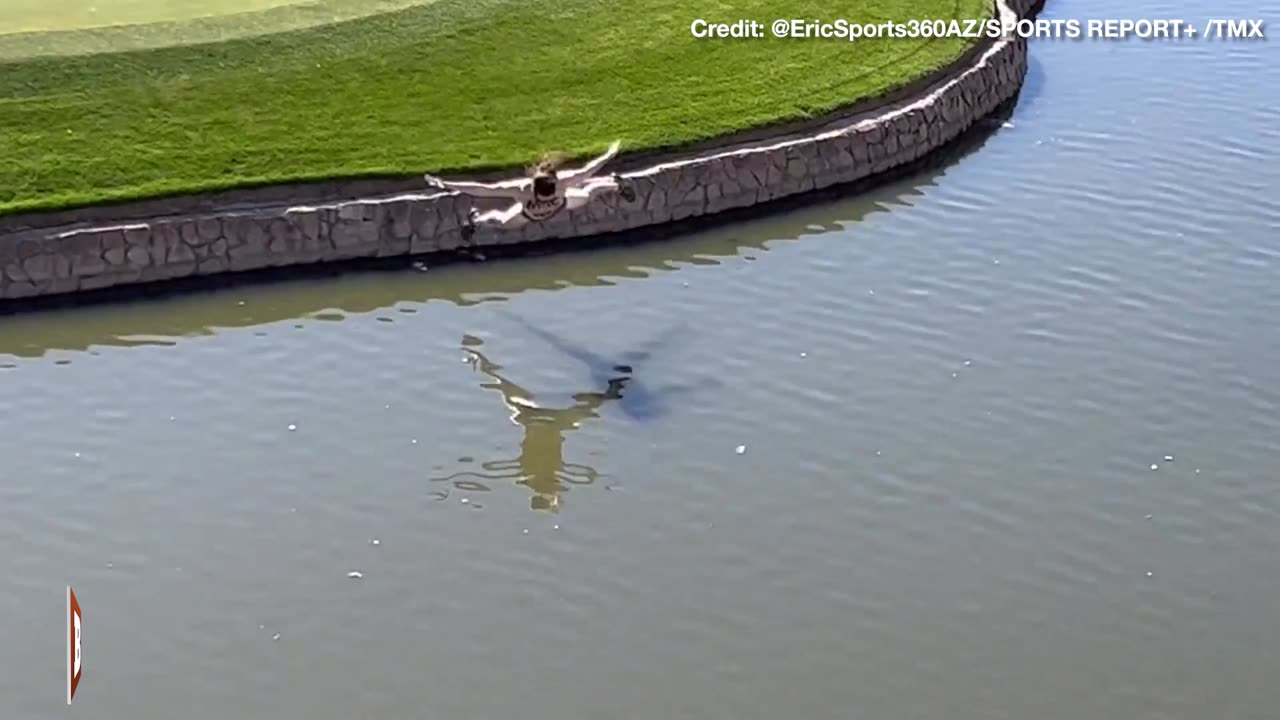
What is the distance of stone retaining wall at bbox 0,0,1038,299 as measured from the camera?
42.8 feet

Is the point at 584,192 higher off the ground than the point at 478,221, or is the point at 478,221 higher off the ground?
the point at 584,192

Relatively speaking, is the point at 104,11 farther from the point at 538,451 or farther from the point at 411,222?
the point at 538,451

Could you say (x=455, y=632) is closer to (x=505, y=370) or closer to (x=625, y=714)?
(x=625, y=714)

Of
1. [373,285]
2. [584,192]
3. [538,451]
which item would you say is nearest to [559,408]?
[538,451]

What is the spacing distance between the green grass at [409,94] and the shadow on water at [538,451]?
282 cm

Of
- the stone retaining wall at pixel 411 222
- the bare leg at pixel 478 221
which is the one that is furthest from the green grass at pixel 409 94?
the bare leg at pixel 478 221

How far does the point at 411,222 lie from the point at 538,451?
3.02 metres

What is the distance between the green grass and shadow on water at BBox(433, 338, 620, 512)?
9.24 ft

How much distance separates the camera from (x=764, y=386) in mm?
11875

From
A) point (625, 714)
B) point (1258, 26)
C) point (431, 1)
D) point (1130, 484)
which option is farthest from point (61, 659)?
point (1258, 26)

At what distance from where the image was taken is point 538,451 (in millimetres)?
11227

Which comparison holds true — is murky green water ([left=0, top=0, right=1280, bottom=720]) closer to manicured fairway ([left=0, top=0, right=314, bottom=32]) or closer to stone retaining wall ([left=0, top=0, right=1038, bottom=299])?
stone retaining wall ([left=0, top=0, right=1038, bottom=299])

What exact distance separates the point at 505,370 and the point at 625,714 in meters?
3.55

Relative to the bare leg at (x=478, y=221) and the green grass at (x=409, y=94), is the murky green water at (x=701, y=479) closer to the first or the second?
the bare leg at (x=478, y=221)
